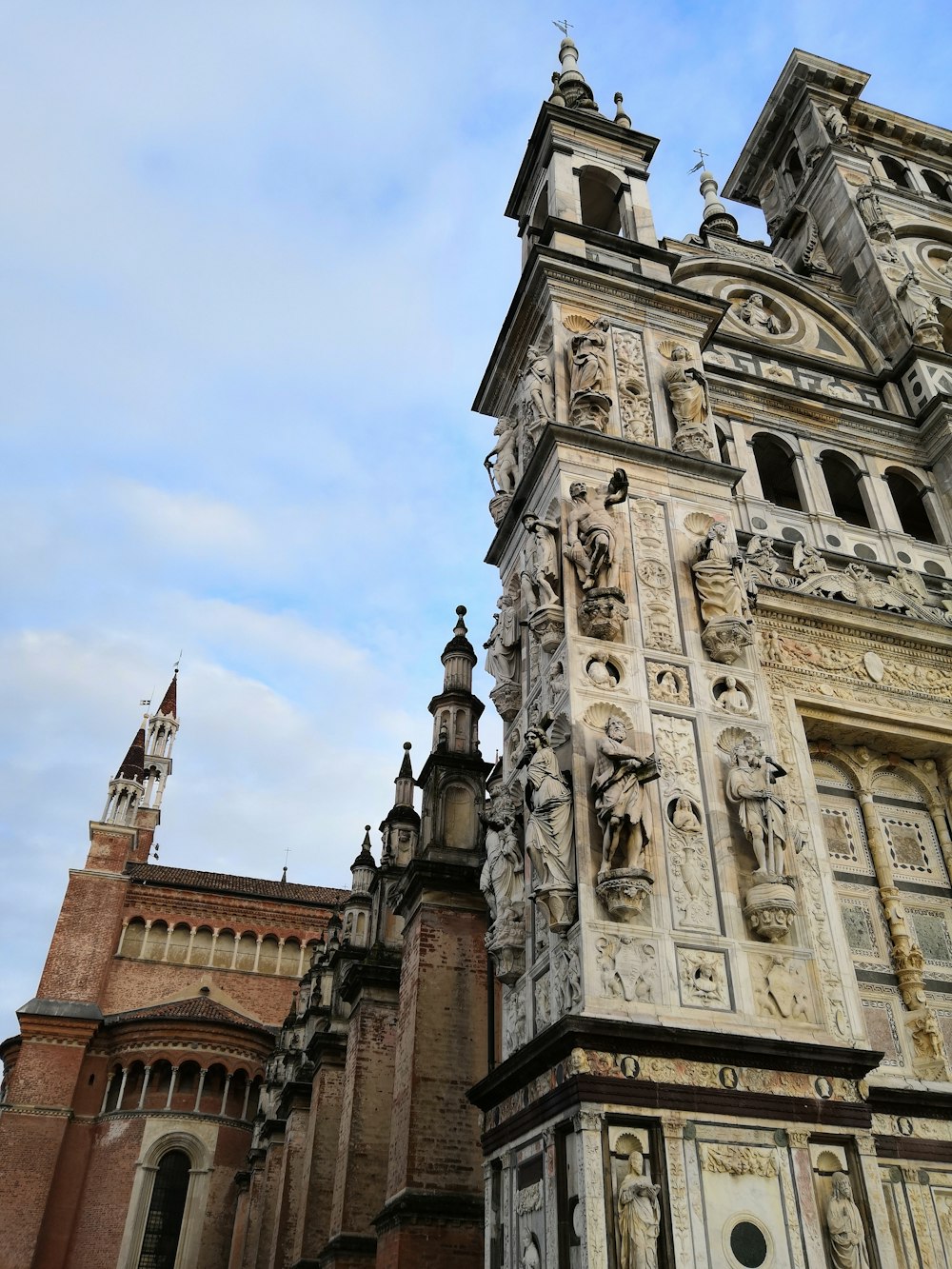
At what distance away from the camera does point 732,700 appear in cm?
1150

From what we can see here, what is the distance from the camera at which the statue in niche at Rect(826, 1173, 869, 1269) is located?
8.36m

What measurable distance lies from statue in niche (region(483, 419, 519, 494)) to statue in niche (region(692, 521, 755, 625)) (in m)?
3.42

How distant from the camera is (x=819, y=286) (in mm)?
20750

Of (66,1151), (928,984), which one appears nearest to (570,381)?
(928,984)

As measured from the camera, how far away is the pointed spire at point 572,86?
61.9 feet

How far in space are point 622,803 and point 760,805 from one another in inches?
65.5

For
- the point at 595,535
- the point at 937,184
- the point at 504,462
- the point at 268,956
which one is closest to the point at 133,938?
the point at 268,956

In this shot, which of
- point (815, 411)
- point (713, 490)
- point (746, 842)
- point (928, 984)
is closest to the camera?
point (746, 842)

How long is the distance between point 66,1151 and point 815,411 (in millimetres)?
32760

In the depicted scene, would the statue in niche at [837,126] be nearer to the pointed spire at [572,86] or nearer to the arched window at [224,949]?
the pointed spire at [572,86]

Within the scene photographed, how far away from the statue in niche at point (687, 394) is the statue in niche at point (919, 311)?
20.8 ft

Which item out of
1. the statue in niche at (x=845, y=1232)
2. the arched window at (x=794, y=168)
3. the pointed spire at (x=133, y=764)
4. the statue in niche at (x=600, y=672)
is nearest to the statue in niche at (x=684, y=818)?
the statue in niche at (x=600, y=672)

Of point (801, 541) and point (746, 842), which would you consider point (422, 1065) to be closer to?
point (746, 842)

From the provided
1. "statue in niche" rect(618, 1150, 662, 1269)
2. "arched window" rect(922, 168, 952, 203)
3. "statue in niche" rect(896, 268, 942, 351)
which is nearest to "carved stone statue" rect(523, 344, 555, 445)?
"statue in niche" rect(896, 268, 942, 351)
